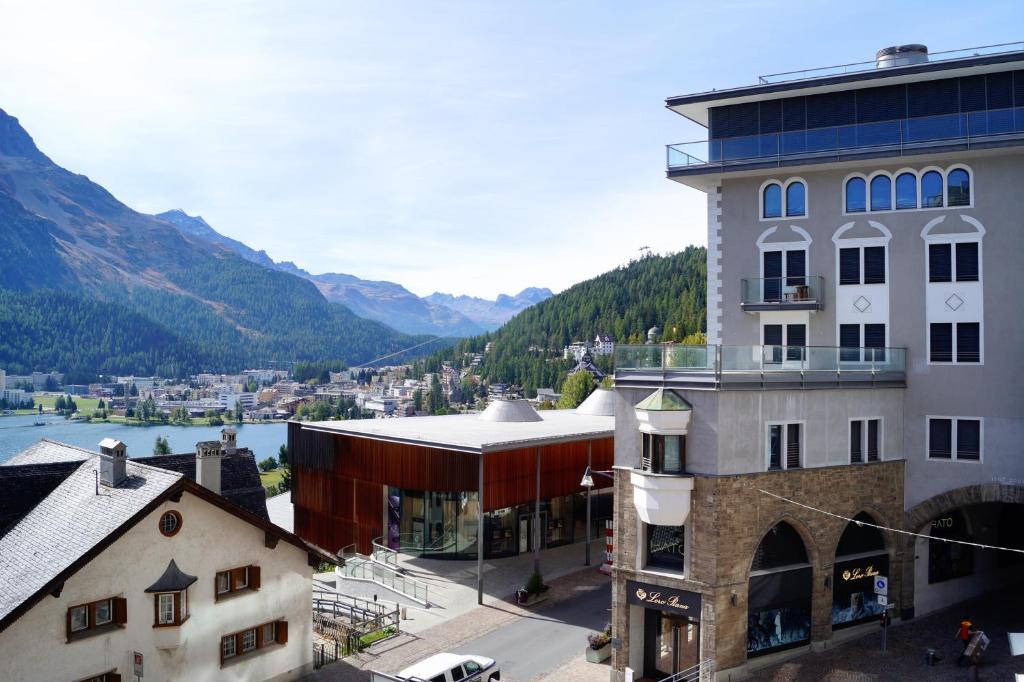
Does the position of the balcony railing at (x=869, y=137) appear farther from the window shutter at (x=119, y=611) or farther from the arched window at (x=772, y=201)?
the window shutter at (x=119, y=611)

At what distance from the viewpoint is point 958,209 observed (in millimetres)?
29078

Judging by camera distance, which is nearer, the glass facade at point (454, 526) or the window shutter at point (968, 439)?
the window shutter at point (968, 439)

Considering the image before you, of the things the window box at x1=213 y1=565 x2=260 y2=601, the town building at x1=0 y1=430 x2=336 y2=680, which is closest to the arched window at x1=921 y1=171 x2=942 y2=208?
the town building at x1=0 y1=430 x2=336 y2=680

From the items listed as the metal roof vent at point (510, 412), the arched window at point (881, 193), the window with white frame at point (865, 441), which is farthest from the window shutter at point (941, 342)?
the metal roof vent at point (510, 412)

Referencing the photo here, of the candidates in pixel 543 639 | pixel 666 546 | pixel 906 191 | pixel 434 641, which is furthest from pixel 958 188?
pixel 434 641

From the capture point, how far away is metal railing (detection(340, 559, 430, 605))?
117 ft

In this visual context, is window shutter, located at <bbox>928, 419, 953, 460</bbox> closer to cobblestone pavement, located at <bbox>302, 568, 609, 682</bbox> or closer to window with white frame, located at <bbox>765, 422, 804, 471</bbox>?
window with white frame, located at <bbox>765, 422, 804, 471</bbox>

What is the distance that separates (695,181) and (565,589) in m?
19.1

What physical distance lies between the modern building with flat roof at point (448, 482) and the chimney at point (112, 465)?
14323mm

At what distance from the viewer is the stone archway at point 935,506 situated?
28266 mm

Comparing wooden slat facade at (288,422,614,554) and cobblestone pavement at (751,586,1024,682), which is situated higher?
wooden slat facade at (288,422,614,554)

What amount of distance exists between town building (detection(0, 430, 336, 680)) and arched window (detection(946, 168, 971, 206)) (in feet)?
86.6

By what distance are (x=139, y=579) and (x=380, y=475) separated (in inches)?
718

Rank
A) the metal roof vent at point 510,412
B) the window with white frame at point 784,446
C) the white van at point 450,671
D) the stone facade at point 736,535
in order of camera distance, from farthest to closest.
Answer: the metal roof vent at point 510,412
the window with white frame at point 784,446
the stone facade at point 736,535
the white van at point 450,671
